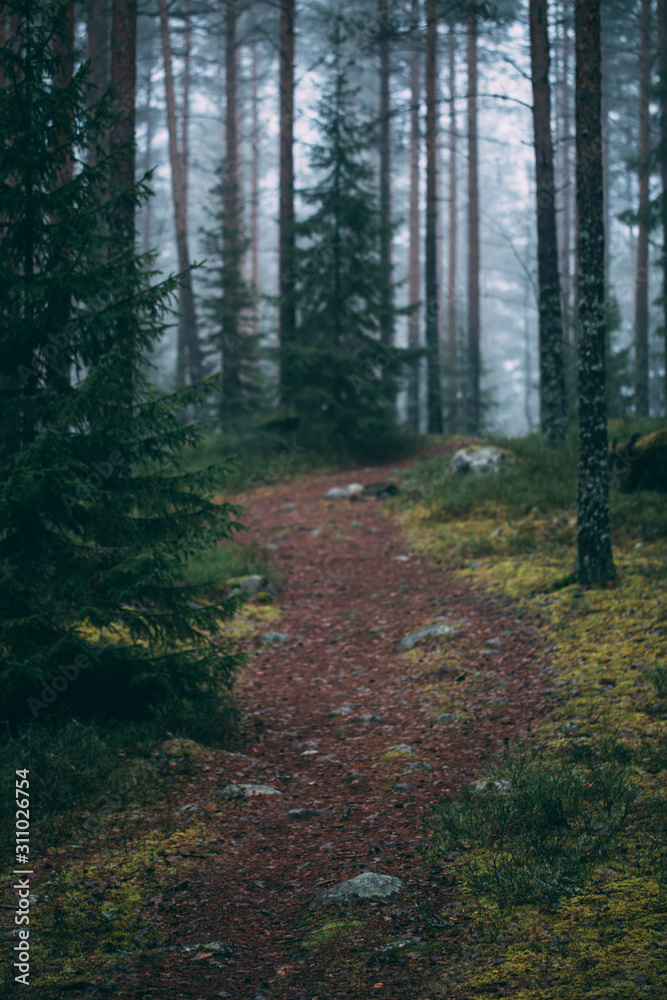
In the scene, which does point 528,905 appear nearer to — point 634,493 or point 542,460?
point 634,493

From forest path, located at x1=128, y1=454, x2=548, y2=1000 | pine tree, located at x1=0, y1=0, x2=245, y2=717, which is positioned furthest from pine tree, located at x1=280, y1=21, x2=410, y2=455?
pine tree, located at x1=0, y1=0, x2=245, y2=717

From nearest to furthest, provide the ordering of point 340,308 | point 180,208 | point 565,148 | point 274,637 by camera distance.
→ point 274,637 < point 340,308 < point 180,208 < point 565,148

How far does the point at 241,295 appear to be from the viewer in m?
21.3

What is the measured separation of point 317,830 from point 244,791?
717mm

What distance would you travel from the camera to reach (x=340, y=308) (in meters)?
17.0

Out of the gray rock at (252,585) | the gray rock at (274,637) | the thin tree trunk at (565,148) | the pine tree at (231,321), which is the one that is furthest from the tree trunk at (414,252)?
the gray rock at (274,637)

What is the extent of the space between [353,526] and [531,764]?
8.14 metres

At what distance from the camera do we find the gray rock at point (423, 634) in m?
7.81

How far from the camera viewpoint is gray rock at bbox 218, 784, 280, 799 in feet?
16.2

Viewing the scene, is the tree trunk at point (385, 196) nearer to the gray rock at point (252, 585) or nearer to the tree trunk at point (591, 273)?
the tree trunk at point (591, 273)

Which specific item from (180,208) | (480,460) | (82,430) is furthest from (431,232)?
(82,430)

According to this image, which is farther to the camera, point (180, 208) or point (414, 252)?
point (414, 252)

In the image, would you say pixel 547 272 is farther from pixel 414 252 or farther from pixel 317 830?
pixel 414 252

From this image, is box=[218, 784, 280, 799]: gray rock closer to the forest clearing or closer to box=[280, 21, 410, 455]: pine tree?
the forest clearing
